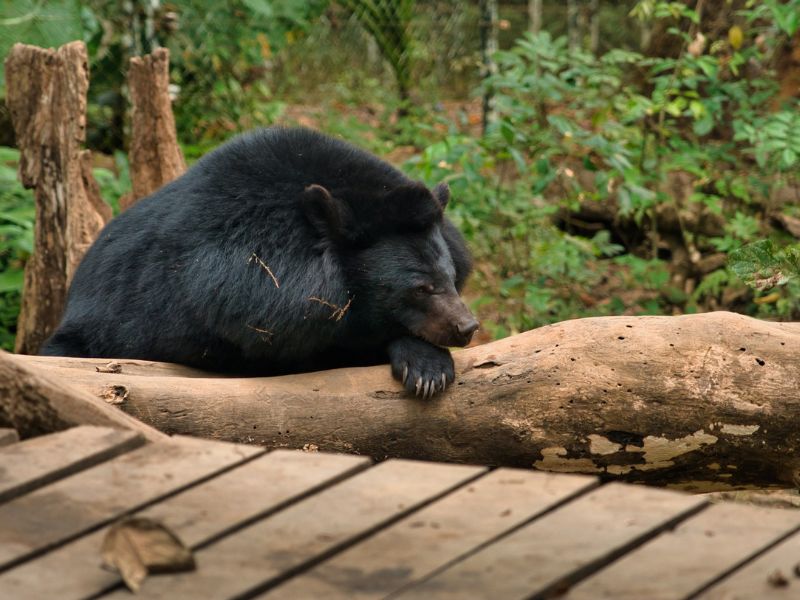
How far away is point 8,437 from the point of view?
7.30 ft

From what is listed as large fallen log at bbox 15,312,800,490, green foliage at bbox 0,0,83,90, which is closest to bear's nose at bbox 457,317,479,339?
large fallen log at bbox 15,312,800,490

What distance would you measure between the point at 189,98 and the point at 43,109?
326 centimetres

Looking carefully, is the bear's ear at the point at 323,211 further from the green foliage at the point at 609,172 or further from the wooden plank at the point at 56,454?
the green foliage at the point at 609,172

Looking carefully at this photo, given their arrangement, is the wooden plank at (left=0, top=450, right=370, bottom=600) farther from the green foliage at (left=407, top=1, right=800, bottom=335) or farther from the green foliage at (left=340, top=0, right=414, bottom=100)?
the green foliage at (left=340, top=0, right=414, bottom=100)

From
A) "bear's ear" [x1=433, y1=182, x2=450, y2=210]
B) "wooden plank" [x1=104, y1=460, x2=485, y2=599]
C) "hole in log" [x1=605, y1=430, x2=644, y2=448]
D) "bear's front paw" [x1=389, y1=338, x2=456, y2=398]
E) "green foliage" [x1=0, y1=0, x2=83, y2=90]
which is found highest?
"green foliage" [x1=0, y1=0, x2=83, y2=90]

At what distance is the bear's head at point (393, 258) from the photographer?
11.8ft

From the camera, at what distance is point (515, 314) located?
6.38m

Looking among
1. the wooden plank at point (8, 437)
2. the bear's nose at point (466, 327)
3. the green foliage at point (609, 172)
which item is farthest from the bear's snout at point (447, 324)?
the green foliage at point (609, 172)

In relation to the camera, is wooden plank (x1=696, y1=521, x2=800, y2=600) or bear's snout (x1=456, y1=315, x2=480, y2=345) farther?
bear's snout (x1=456, y1=315, x2=480, y2=345)

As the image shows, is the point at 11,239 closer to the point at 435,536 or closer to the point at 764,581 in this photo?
the point at 435,536

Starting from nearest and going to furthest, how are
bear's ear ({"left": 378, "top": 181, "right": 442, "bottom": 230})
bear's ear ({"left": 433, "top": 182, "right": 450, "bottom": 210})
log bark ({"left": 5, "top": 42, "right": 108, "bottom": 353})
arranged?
bear's ear ({"left": 378, "top": 181, "right": 442, "bottom": 230}) < bear's ear ({"left": 433, "top": 182, "right": 450, "bottom": 210}) < log bark ({"left": 5, "top": 42, "right": 108, "bottom": 353})

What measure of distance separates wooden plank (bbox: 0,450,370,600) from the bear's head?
5.09 feet

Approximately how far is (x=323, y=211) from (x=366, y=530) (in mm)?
1974

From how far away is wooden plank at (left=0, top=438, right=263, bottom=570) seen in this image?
1769 mm
